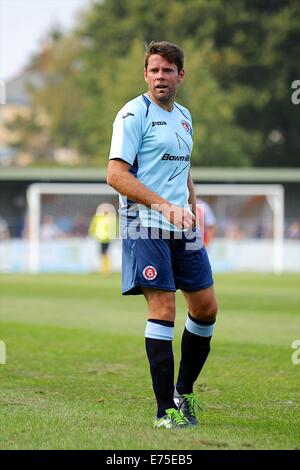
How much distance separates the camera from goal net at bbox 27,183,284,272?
36.8m

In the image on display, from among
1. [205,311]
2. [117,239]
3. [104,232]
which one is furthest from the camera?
[117,239]

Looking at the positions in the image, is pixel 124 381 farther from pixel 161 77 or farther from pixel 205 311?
pixel 161 77

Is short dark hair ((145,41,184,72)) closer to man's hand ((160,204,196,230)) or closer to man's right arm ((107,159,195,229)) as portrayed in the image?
man's right arm ((107,159,195,229))

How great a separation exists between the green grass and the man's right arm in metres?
1.28

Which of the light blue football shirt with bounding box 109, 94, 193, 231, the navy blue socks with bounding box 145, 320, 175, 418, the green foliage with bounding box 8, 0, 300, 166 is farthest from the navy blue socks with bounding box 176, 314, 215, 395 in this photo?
the green foliage with bounding box 8, 0, 300, 166

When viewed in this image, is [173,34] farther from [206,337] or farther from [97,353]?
[206,337]

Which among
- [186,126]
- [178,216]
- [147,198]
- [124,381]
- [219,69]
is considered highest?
[219,69]

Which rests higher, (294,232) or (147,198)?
(147,198)

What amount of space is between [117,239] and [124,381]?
28.5m

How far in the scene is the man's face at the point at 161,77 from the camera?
680cm

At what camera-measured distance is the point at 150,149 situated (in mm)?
6828

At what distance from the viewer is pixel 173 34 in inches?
2347

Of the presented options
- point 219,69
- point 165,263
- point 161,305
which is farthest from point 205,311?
point 219,69
